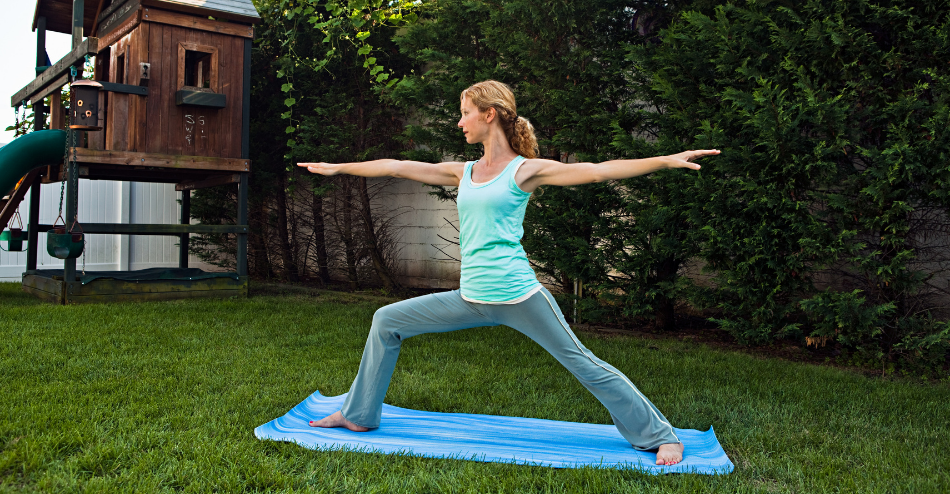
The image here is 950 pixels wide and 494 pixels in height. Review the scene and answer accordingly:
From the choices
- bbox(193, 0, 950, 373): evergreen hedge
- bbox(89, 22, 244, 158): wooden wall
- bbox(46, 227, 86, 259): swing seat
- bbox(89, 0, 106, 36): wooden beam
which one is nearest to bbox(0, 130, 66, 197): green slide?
bbox(89, 22, 244, 158): wooden wall

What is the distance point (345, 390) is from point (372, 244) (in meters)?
6.07

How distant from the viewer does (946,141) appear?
492 cm

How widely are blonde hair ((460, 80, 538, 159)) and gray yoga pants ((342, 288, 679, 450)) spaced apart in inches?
29.7

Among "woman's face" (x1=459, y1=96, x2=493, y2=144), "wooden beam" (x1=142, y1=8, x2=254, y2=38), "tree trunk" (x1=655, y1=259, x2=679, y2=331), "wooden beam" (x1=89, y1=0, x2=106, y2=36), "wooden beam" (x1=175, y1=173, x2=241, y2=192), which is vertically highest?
"wooden beam" (x1=89, y1=0, x2=106, y2=36)

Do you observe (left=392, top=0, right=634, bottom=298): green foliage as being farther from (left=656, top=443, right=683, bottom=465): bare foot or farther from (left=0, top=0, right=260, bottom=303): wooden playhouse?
(left=656, top=443, right=683, bottom=465): bare foot

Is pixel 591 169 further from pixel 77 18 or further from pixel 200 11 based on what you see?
pixel 77 18

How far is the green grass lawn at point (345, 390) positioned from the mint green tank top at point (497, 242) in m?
0.79

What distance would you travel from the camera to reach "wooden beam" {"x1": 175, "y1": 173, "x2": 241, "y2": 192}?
918 cm

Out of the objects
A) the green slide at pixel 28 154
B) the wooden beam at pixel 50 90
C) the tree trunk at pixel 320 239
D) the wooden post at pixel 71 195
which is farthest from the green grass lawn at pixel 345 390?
the tree trunk at pixel 320 239

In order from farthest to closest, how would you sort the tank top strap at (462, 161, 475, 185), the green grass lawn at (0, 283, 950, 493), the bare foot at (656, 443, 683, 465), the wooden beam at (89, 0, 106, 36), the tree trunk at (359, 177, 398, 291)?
the tree trunk at (359, 177, 398, 291)
the wooden beam at (89, 0, 106, 36)
the tank top strap at (462, 161, 475, 185)
the bare foot at (656, 443, 683, 465)
the green grass lawn at (0, 283, 950, 493)

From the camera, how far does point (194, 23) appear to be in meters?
8.75

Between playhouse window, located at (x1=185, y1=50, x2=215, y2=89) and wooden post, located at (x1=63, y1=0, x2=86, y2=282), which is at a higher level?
playhouse window, located at (x1=185, y1=50, x2=215, y2=89)

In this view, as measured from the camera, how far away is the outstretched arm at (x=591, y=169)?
2.91 meters

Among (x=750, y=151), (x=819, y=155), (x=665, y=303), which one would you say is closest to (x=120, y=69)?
(x=665, y=303)
